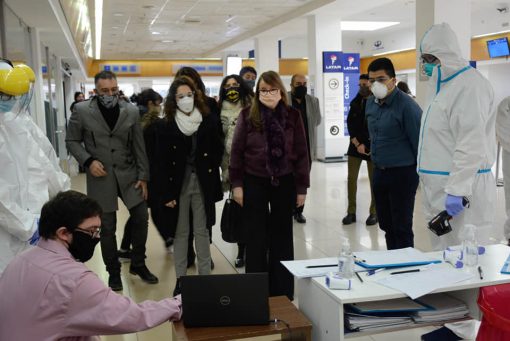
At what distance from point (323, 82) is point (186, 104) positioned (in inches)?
336

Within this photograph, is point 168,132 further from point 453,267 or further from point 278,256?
point 453,267

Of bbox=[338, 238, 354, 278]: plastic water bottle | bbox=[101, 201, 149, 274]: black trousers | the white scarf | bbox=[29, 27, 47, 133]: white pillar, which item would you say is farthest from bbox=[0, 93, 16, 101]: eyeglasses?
bbox=[29, 27, 47, 133]: white pillar

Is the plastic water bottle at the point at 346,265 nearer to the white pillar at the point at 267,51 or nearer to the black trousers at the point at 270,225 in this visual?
the black trousers at the point at 270,225

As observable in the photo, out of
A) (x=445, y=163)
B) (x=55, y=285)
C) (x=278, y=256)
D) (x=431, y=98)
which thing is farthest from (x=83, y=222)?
(x=431, y=98)

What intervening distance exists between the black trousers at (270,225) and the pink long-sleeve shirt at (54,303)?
5.51 feet

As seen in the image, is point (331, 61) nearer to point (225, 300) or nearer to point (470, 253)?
point (470, 253)

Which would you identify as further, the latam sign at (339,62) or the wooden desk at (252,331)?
the latam sign at (339,62)

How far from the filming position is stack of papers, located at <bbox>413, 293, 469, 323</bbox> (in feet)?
6.70

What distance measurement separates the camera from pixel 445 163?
2.81 meters

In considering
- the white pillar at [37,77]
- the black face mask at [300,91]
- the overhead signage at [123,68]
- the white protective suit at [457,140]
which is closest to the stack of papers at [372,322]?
the white protective suit at [457,140]

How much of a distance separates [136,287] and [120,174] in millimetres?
927

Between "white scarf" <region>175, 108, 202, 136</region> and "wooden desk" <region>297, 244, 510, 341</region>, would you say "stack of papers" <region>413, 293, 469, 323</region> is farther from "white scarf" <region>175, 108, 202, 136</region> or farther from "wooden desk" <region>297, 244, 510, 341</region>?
"white scarf" <region>175, 108, 202, 136</region>

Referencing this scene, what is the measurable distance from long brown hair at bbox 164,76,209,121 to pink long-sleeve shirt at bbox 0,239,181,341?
75.7 inches

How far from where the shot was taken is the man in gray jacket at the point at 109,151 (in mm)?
3676
